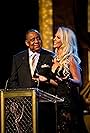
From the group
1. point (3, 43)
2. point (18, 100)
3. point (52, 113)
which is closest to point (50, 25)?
point (3, 43)

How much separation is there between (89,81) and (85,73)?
5.2 inches

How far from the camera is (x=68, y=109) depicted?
3.78m

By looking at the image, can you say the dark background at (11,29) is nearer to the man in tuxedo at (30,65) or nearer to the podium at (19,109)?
the man in tuxedo at (30,65)

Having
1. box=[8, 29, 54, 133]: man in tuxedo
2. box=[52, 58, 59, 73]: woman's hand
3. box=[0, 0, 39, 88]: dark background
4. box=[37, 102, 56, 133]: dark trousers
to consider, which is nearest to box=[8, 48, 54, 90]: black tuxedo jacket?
box=[8, 29, 54, 133]: man in tuxedo

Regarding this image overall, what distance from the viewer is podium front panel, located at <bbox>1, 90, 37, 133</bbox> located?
3248 mm

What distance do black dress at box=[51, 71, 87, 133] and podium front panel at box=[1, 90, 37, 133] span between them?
584mm

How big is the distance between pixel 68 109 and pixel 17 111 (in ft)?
2.14

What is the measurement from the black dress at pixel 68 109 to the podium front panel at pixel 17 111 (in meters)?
0.58

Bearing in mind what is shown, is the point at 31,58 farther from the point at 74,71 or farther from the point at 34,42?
the point at 74,71

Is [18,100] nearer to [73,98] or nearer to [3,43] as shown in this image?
[73,98]

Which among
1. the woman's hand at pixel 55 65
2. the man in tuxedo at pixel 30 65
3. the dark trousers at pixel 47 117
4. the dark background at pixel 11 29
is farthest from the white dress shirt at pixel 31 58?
the dark background at pixel 11 29

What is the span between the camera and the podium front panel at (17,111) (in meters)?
3.25

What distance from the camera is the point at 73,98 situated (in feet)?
12.4

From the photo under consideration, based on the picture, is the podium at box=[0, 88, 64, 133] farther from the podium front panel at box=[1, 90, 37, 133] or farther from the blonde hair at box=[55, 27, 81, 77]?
the blonde hair at box=[55, 27, 81, 77]
